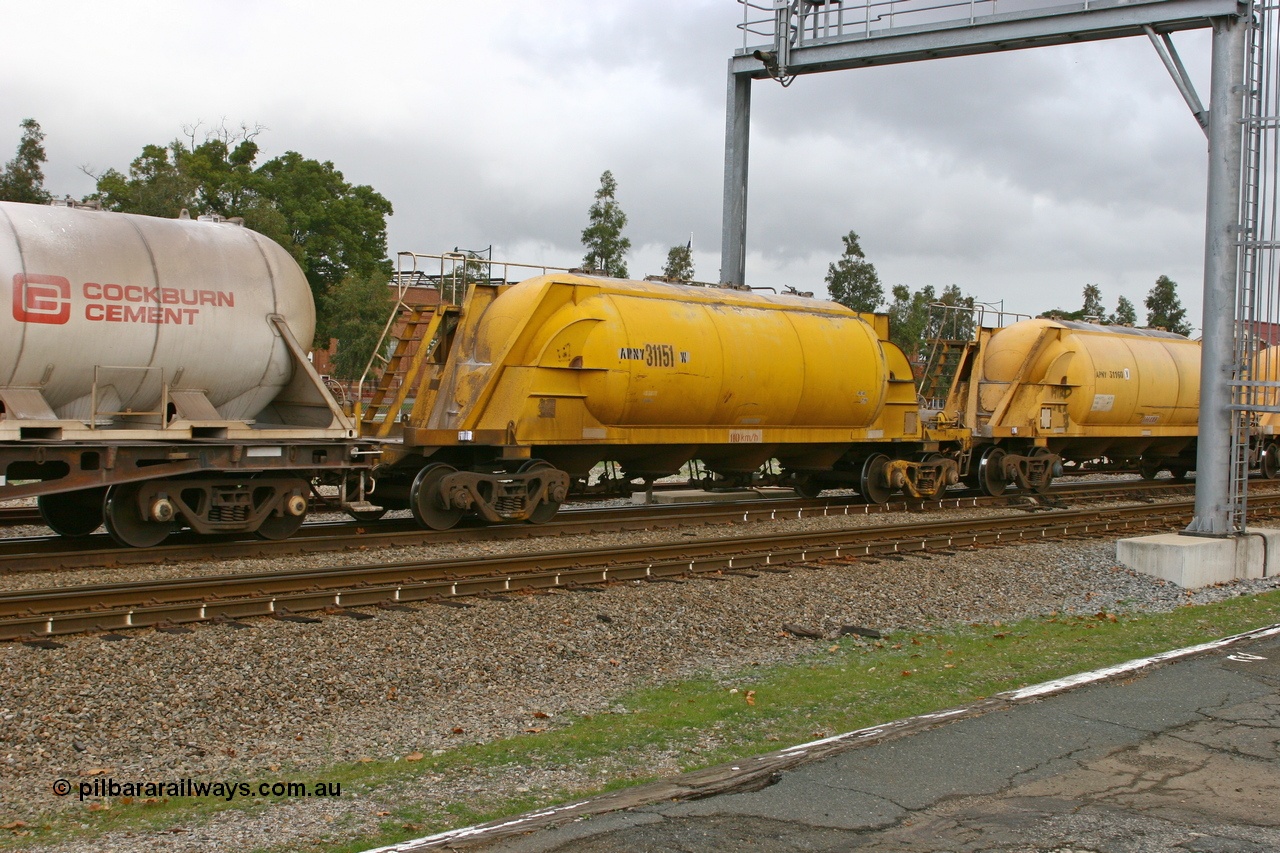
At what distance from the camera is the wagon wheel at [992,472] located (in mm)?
21062

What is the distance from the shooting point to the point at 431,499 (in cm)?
1378

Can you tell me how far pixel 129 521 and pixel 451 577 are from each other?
3.71 meters

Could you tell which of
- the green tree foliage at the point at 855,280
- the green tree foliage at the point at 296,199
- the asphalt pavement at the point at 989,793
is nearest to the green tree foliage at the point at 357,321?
the green tree foliage at the point at 296,199

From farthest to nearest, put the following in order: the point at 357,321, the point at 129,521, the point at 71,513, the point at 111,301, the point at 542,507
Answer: the point at 357,321
the point at 542,507
the point at 71,513
the point at 129,521
the point at 111,301

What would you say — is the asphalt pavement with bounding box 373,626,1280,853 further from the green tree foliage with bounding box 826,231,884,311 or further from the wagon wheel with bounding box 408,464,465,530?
the green tree foliage with bounding box 826,231,884,311

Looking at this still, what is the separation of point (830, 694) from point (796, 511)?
9.66 m

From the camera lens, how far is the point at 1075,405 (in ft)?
70.7

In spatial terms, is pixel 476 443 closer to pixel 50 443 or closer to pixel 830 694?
pixel 50 443

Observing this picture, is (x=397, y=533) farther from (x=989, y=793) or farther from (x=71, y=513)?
(x=989, y=793)

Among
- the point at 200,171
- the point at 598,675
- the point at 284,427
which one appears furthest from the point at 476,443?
the point at 200,171

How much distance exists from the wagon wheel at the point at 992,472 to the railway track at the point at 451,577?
4760mm

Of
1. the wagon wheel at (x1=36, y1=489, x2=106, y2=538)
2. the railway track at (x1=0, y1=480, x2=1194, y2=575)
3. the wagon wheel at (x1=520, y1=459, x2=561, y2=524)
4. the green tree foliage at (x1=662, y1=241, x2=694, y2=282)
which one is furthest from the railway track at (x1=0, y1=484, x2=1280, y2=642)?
the green tree foliage at (x1=662, y1=241, x2=694, y2=282)

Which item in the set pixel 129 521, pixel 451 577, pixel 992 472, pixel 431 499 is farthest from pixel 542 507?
pixel 992 472

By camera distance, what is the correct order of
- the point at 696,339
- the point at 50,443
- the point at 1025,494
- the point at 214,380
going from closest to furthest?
the point at 50,443, the point at 214,380, the point at 696,339, the point at 1025,494
